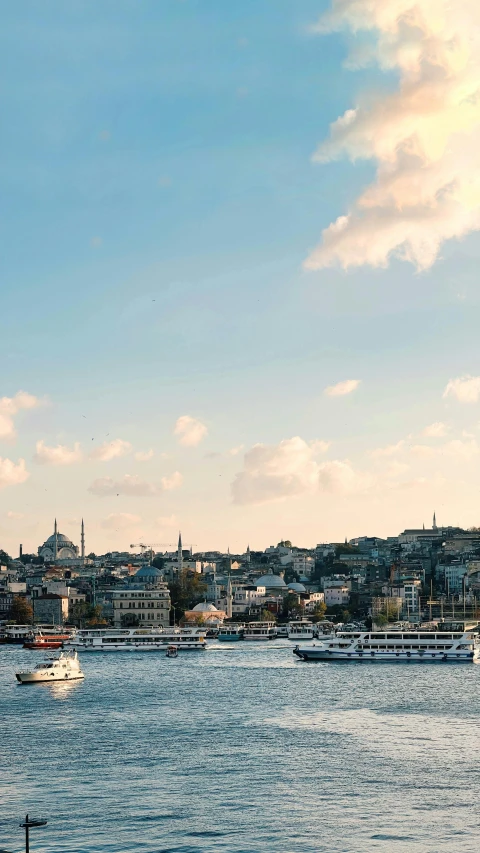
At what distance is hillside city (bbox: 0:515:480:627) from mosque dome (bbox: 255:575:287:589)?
18 cm

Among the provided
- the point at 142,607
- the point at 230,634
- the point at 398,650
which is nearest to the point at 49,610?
the point at 142,607

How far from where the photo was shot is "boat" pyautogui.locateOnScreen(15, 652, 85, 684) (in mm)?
58375

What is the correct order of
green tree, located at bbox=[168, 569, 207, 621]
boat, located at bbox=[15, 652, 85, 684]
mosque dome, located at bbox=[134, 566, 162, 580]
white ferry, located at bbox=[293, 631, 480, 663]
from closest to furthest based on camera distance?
boat, located at bbox=[15, 652, 85, 684] < white ferry, located at bbox=[293, 631, 480, 663] < green tree, located at bbox=[168, 569, 207, 621] < mosque dome, located at bbox=[134, 566, 162, 580]

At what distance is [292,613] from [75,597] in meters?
25.9

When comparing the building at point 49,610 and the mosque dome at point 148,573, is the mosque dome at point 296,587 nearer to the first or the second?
the mosque dome at point 148,573

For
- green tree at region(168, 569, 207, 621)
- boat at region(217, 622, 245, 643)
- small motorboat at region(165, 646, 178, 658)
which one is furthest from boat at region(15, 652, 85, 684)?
green tree at region(168, 569, 207, 621)

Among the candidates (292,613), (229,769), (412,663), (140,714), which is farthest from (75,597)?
(229,769)

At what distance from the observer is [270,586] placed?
504 feet

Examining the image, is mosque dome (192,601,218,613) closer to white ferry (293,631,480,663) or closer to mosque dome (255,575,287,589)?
mosque dome (255,575,287,589)

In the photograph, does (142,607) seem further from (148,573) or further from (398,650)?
(398,650)

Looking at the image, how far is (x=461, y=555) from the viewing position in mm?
161625

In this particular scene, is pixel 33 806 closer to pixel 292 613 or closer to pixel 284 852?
pixel 284 852

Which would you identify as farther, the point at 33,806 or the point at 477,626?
the point at 477,626

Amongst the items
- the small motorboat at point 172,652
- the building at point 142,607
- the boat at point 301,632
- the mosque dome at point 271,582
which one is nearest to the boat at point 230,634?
the boat at point 301,632
